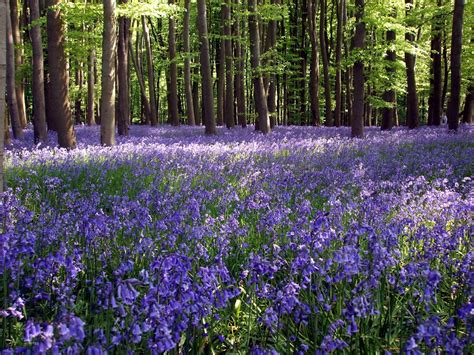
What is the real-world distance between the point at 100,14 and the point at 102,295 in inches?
498

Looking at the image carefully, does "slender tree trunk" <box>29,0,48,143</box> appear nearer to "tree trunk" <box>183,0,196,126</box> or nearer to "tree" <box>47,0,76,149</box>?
"tree" <box>47,0,76,149</box>

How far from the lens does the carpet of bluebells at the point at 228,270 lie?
223 cm

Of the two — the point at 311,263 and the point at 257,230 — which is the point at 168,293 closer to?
the point at 311,263

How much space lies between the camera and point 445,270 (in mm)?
3820

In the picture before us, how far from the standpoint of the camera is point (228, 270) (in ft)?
12.1

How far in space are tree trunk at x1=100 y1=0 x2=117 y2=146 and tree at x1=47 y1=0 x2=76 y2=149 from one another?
936mm

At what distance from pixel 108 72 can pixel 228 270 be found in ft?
32.5

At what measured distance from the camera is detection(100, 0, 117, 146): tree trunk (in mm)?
12047

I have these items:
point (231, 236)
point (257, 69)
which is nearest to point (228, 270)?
point (231, 236)

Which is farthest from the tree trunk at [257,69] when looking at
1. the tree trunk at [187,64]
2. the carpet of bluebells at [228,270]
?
the carpet of bluebells at [228,270]

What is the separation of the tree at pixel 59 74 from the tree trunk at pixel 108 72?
0.94m

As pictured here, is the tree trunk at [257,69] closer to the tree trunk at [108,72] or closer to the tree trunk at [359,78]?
the tree trunk at [359,78]

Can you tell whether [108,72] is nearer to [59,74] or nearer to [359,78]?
[59,74]

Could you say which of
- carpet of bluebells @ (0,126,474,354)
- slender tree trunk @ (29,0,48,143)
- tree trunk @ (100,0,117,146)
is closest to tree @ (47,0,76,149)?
tree trunk @ (100,0,117,146)
